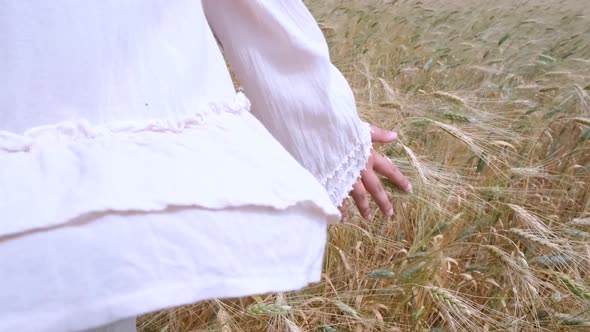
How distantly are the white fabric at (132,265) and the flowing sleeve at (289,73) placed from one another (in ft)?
0.78

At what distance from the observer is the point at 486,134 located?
5.00ft

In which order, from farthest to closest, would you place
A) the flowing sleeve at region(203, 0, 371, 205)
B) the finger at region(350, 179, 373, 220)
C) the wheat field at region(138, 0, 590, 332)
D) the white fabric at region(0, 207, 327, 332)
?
the wheat field at region(138, 0, 590, 332) < the finger at region(350, 179, 373, 220) < the flowing sleeve at region(203, 0, 371, 205) < the white fabric at region(0, 207, 327, 332)

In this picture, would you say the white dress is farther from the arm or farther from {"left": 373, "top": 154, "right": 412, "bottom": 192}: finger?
{"left": 373, "top": 154, "right": 412, "bottom": 192}: finger

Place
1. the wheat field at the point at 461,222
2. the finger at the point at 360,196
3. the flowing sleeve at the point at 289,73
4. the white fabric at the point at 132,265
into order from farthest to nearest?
the wheat field at the point at 461,222 < the finger at the point at 360,196 < the flowing sleeve at the point at 289,73 < the white fabric at the point at 132,265

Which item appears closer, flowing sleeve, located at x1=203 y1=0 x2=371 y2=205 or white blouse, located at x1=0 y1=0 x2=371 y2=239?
white blouse, located at x1=0 y1=0 x2=371 y2=239

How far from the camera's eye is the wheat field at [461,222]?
39.8 inches

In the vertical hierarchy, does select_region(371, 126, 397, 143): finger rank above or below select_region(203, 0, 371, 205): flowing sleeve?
below

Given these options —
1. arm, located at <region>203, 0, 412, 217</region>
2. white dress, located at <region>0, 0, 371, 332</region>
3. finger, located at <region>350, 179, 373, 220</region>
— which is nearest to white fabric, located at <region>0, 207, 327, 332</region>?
white dress, located at <region>0, 0, 371, 332</region>

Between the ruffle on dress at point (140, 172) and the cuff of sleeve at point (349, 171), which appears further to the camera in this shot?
the cuff of sleeve at point (349, 171)

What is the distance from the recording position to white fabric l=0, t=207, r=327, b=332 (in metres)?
0.31

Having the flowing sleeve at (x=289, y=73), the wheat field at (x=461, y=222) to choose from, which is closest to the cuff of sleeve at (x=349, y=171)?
the flowing sleeve at (x=289, y=73)

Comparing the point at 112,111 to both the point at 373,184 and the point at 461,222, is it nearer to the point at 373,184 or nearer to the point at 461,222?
the point at 373,184

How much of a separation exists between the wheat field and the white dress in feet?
1.32

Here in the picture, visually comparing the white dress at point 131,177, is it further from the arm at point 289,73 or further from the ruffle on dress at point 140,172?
the arm at point 289,73
